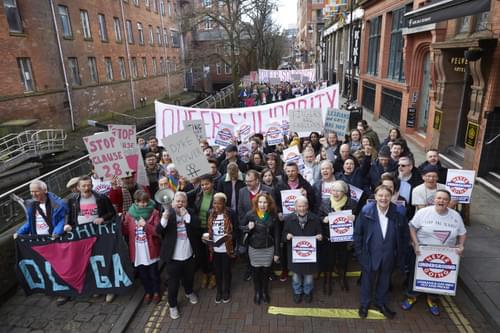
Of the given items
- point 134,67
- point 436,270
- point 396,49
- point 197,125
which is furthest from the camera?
point 134,67

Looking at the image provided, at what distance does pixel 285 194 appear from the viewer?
5035 mm

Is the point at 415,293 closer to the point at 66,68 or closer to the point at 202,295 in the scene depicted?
the point at 202,295

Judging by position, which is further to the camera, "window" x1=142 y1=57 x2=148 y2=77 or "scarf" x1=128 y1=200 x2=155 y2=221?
"window" x1=142 y1=57 x2=148 y2=77

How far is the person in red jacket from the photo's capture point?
4688 millimetres

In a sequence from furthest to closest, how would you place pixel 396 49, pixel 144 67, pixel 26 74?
pixel 144 67
pixel 26 74
pixel 396 49

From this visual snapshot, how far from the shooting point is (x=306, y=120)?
8.06 m

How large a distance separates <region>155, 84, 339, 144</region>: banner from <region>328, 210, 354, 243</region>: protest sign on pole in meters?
4.82

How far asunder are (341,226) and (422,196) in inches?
51.3

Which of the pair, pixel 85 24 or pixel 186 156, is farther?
pixel 85 24

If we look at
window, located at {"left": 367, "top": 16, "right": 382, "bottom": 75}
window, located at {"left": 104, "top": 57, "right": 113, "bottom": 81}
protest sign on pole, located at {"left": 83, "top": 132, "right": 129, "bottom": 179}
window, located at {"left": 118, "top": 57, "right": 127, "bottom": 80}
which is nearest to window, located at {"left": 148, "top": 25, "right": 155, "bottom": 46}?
window, located at {"left": 118, "top": 57, "right": 127, "bottom": 80}

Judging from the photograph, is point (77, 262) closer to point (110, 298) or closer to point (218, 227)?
point (110, 298)

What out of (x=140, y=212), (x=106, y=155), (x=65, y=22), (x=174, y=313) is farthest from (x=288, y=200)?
(x=65, y=22)

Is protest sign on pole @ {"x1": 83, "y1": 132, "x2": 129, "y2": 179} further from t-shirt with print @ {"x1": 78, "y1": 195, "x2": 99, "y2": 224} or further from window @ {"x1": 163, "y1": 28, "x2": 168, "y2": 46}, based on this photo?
window @ {"x1": 163, "y1": 28, "x2": 168, "y2": 46}

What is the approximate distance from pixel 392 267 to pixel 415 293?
0.74 meters
